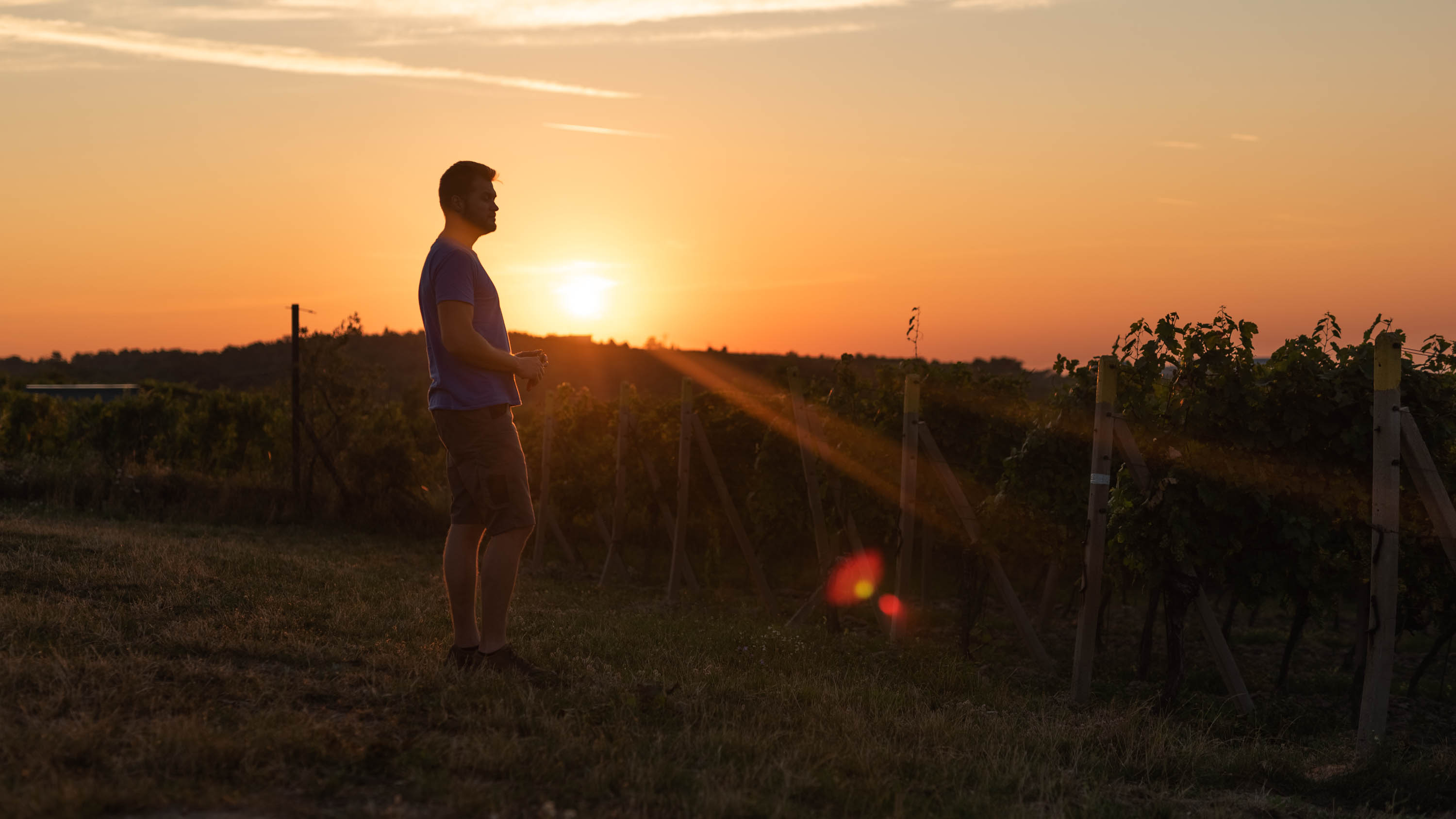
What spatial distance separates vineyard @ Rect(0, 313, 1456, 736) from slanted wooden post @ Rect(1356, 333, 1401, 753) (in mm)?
55

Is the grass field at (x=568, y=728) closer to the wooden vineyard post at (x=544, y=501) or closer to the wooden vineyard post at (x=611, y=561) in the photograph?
the wooden vineyard post at (x=611, y=561)

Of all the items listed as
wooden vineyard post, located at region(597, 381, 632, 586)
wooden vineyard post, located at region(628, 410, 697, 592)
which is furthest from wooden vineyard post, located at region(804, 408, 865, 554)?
wooden vineyard post, located at region(597, 381, 632, 586)

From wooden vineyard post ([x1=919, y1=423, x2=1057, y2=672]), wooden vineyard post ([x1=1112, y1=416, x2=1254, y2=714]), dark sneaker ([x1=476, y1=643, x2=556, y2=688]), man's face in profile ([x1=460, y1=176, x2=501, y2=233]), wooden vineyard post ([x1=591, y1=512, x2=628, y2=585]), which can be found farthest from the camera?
wooden vineyard post ([x1=591, y1=512, x2=628, y2=585])

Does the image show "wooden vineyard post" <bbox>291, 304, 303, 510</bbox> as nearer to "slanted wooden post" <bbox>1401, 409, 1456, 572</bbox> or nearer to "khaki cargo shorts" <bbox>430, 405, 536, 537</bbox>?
"khaki cargo shorts" <bbox>430, 405, 536, 537</bbox>

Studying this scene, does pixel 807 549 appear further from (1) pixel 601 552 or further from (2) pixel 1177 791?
(2) pixel 1177 791

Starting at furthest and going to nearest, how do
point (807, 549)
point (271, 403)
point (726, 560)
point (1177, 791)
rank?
1. point (271, 403)
2. point (726, 560)
3. point (807, 549)
4. point (1177, 791)

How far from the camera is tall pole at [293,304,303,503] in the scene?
14.2 meters

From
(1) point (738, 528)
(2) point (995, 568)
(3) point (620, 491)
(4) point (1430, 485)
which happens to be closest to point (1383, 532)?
(4) point (1430, 485)

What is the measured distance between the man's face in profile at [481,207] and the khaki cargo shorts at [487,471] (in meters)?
0.78

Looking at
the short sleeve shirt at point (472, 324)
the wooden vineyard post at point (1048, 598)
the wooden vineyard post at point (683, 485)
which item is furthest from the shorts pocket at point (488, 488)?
the wooden vineyard post at point (1048, 598)

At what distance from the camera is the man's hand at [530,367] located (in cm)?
415

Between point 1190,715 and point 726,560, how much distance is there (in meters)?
7.54

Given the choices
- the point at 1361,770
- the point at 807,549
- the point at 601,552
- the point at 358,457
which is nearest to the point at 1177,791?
the point at 1361,770

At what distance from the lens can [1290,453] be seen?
573cm
